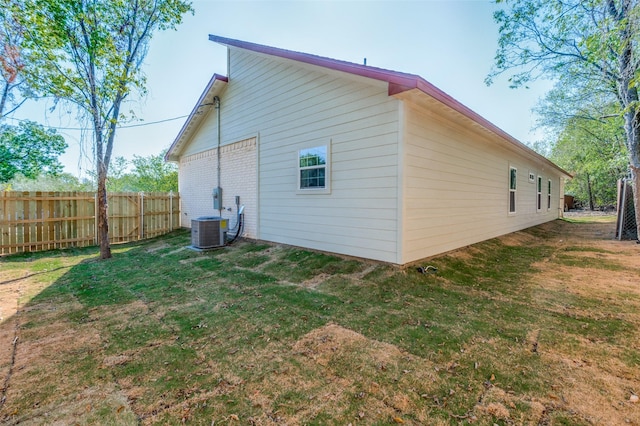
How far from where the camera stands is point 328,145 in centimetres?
589

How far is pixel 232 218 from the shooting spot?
8.85 metres

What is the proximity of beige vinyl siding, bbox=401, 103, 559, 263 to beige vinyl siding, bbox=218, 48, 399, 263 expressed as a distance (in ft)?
1.49

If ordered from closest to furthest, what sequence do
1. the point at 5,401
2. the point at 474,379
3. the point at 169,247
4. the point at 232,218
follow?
the point at 5,401 → the point at 474,379 → the point at 169,247 → the point at 232,218

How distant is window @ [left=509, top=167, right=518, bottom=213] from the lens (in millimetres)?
9531

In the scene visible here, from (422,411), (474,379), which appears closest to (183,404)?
(422,411)

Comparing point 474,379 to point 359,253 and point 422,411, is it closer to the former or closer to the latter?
point 422,411

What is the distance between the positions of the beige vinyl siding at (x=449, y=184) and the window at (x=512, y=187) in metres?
0.31

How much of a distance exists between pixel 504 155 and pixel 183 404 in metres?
10.5

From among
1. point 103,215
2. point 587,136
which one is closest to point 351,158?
point 103,215

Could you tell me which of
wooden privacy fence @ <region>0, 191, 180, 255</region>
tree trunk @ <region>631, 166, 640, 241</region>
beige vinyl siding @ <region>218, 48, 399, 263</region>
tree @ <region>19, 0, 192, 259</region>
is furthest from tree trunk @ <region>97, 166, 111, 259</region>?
tree trunk @ <region>631, 166, 640, 241</region>

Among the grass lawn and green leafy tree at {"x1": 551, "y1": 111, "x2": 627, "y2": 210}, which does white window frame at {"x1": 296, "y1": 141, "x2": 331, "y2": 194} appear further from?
green leafy tree at {"x1": 551, "y1": 111, "x2": 627, "y2": 210}

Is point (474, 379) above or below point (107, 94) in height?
below

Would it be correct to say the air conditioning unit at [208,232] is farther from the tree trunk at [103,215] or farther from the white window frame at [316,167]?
the white window frame at [316,167]

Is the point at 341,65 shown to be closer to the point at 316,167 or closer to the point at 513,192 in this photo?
the point at 316,167
